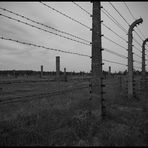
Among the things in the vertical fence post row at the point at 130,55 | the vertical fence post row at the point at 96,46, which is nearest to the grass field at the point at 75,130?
the vertical fence post row at the point at 96,46

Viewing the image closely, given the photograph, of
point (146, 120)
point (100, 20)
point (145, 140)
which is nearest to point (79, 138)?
point (145, 140)

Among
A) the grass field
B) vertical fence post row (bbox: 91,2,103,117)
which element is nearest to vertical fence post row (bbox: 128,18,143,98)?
the grass field

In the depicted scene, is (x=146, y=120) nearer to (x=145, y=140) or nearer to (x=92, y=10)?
(x=145, y=140)

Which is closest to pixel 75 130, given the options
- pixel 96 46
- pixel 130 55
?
pixel 96 46

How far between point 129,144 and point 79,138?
119 cm

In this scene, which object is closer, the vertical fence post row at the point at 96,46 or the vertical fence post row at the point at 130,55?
the vertical fence post row at the point at 96,46

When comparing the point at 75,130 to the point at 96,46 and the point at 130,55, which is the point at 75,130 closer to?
the point at 96,46

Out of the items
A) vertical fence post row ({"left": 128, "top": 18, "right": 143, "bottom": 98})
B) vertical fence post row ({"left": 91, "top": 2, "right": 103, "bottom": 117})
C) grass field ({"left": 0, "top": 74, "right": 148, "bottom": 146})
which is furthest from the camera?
vertical fence post row ({"left": 128, "top": 18, "right": 143, "bottom": 98})

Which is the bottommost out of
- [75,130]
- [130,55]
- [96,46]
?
[75,130]

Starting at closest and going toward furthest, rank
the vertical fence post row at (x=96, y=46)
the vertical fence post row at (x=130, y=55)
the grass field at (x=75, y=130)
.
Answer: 1. the grass field at (x=75, y=130)
2. the vertical fence post row at (x=96, y=46)
3. the vertical fence post row at (x=130, y=55)

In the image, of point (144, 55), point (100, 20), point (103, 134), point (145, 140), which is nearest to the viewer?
point (145, 140)

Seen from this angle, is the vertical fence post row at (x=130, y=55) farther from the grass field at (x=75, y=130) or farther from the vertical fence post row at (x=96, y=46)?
the vertical fence post row at (x=96, y=46)

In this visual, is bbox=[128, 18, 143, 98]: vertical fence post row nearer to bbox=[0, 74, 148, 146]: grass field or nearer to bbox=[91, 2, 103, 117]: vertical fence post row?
bbox=[0, 74, 148, 146]: grass field

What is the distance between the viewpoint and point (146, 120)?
17.3ft
